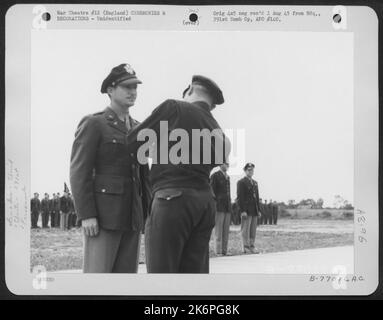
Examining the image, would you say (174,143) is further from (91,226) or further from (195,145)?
(91,226)

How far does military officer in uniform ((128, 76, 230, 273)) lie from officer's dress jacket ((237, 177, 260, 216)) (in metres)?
0.12

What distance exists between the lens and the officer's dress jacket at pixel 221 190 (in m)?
2.77

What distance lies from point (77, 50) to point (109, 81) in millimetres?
187

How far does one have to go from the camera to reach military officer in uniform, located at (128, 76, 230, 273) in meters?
2.71

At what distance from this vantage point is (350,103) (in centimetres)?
280

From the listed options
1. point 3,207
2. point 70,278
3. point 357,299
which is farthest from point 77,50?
point 357,299

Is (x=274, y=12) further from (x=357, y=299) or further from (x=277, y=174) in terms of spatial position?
(x=357, y=299)

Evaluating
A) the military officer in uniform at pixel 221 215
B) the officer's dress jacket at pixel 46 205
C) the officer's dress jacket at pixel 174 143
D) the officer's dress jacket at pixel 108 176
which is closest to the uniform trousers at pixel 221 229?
the military officer in uniform at pixel 221 215

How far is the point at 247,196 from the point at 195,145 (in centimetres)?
31

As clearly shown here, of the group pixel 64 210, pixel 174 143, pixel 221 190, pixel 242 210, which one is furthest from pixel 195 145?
pixel 64 210

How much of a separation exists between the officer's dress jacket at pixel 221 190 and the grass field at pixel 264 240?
9 centimetres

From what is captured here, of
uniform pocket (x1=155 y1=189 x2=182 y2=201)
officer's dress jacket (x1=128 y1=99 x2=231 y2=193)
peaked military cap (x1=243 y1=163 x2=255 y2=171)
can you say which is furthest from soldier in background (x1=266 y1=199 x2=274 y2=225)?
uniform pocket (x1=155 y1=189 x2=182 y2=201)

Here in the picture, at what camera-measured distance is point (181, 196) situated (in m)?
2.70

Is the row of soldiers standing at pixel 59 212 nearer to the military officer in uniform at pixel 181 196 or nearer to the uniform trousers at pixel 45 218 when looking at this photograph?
the uniform trousers at pixel 45 218
